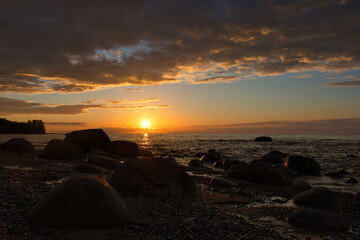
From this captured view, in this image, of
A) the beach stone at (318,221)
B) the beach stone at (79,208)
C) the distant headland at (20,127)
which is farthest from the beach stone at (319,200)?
the distant headland at (20,127)

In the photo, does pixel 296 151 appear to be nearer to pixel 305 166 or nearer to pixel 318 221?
pixel 305 166

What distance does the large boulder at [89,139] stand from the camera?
2183 cm

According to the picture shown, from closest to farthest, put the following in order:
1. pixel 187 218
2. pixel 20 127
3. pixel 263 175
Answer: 1. pixel 187 218
2. pixel 263 175
3. pixel 20 127

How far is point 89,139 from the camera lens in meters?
22.5

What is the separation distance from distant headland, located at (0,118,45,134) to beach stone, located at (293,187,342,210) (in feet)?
403

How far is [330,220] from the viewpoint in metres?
5.42

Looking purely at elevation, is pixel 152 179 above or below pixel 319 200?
above

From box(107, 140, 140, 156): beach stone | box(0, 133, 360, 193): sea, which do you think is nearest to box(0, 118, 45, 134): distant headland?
box(0, 133, 360, 193): sea

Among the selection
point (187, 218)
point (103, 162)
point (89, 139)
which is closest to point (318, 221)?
point (187, 218)

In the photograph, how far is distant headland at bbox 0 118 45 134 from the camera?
105125 mm

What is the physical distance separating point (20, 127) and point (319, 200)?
5107 inches

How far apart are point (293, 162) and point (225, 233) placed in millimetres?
12702

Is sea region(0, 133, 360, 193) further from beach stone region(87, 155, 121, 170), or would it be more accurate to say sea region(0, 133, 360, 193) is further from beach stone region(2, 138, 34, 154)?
beach stone region(2, 138, 34, 154)

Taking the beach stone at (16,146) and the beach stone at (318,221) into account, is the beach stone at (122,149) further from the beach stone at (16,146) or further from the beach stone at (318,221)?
the beach stone at (318,221)
